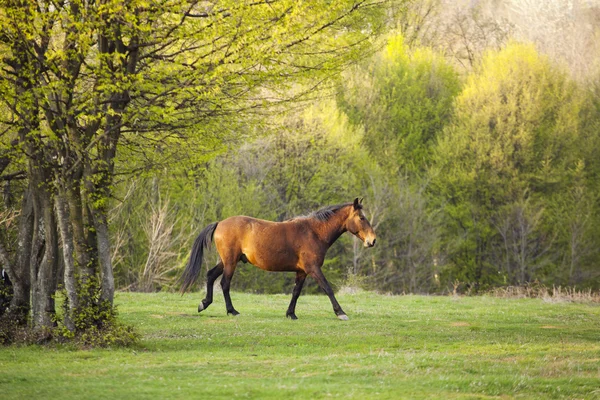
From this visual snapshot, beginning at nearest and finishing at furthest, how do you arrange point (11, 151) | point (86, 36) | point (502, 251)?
1. point (86, 36)
2. point (11, 151)
3. point (502, 251)

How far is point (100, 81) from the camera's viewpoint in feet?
47.4

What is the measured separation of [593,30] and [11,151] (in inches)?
2203

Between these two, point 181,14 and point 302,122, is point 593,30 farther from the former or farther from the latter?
point 181,14

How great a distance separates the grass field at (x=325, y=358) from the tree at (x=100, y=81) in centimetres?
191

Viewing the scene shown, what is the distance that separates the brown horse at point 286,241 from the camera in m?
20.5

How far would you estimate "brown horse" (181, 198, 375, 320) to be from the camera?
807 inches

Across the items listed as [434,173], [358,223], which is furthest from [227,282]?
[434,173]

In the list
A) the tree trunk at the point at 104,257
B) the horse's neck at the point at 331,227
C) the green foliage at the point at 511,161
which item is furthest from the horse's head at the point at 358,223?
the green foliage at the point at 511,161

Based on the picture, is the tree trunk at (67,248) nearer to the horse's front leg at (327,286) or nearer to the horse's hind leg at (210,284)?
the horse's hind leg at (210,284)

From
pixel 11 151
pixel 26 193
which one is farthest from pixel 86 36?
pixel 26 193

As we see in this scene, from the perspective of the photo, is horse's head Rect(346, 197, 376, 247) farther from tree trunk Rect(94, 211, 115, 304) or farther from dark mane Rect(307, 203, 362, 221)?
tree trunk Rect(94, 211, 115, 304)

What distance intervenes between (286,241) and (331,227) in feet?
3.65

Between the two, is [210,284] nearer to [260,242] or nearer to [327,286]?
[260,242]

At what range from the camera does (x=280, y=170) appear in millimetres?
50312
